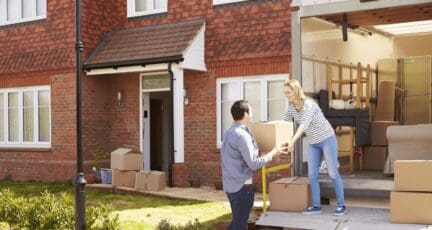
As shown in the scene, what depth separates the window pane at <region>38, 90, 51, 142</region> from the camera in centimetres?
1614

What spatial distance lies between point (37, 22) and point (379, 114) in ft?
31.0

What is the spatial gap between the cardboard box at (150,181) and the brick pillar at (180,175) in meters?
0.61

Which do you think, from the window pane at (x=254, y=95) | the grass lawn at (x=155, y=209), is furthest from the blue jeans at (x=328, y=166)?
the window pane at (x=254, y=95)

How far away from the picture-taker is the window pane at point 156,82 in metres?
14.6

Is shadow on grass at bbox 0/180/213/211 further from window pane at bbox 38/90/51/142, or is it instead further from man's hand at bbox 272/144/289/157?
man's hand at bbox 272/144/289/157

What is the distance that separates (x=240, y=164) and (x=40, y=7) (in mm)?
11661

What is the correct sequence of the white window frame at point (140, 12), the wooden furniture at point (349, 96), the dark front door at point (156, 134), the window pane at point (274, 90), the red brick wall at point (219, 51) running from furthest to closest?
the dark front door at point (156, 134) → the white window frame at point (140, 12) → the window pane at point (274, 90) → the red brick wall at point (219, 51) → the wooden furniture at point (349, 96)

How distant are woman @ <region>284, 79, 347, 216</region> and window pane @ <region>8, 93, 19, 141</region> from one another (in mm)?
11400

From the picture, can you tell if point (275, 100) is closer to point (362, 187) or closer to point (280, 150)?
point (362, 187)

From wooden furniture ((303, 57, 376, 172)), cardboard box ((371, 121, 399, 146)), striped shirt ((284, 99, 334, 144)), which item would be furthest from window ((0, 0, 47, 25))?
striped shirt ((284, 99, 334, 144))

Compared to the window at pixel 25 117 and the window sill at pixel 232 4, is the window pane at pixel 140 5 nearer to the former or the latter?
the window sill at pixel 232 4

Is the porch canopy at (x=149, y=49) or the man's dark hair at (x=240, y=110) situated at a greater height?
the porch canopy at (x=149, y=49)

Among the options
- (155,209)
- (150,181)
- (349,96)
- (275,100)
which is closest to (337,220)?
(349,96)

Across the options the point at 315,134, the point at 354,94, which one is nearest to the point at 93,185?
the point at 354,94
